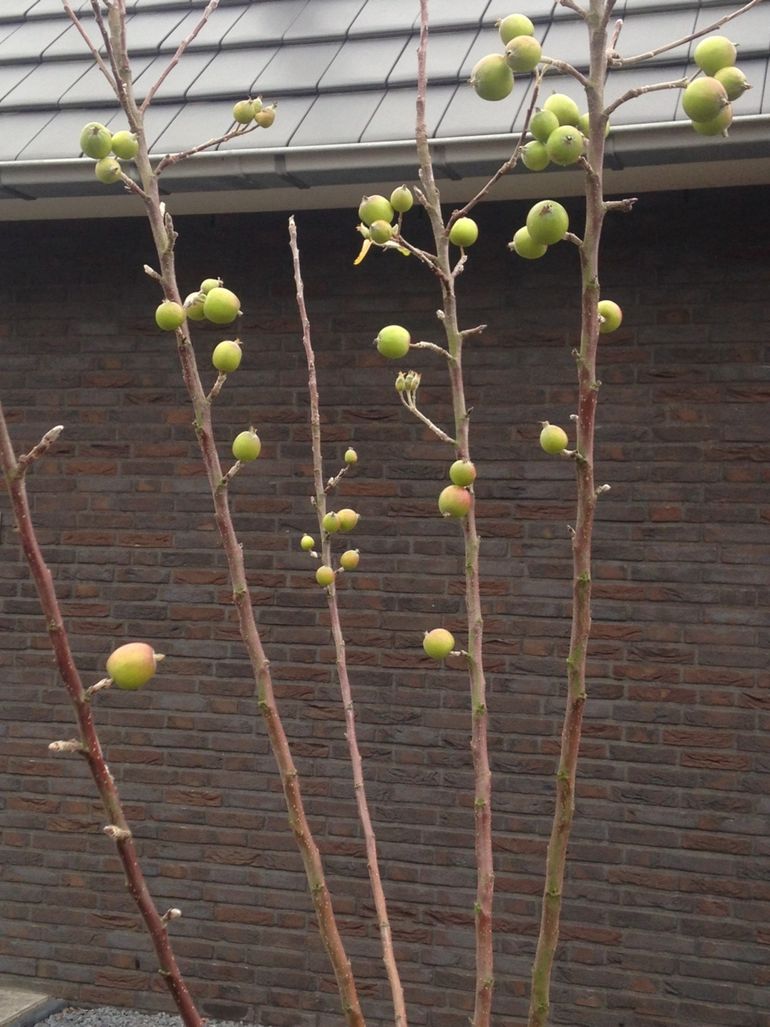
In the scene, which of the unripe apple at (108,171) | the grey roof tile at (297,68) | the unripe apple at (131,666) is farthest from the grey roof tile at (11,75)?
the unripe apple at (131,666)

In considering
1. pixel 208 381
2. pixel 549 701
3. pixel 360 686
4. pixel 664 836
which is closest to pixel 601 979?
pixel 664 836

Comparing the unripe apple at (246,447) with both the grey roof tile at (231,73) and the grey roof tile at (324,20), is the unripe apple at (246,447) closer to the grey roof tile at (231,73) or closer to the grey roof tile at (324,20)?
the grey roof tile at (231,73)

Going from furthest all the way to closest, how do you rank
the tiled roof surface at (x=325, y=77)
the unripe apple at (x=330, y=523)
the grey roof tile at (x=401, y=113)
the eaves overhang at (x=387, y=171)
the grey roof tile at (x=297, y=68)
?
1. the grey roof tile at (x=297, y=68)
2. the grey roof tile at (x=401, y=113)
3. the tiled roof surface at (x=325, y=77)
4. the eaves overhang at (x=387, y=171)
5. the unripe apple at (x=330, y=523)

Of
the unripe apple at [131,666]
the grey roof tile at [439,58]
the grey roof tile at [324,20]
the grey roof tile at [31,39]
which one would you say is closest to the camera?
the unripe apple at [131,666]

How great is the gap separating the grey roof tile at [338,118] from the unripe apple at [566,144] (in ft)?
8.58

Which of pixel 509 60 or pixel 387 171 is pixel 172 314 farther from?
pixel 387 171

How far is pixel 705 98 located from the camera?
3.45 feet

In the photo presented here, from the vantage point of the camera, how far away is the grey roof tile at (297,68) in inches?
155

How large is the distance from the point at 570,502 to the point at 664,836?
1.22 m

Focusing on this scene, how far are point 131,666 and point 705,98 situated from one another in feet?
2.37

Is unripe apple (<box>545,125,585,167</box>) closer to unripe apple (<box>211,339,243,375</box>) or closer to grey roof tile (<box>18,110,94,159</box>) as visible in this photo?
unripe apple (<box>211,339,243,375</box>)

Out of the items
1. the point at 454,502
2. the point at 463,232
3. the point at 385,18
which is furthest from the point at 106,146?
the point at 385,18

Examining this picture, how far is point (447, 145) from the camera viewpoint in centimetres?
344

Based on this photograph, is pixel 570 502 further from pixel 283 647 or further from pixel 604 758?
pixel 283 647
